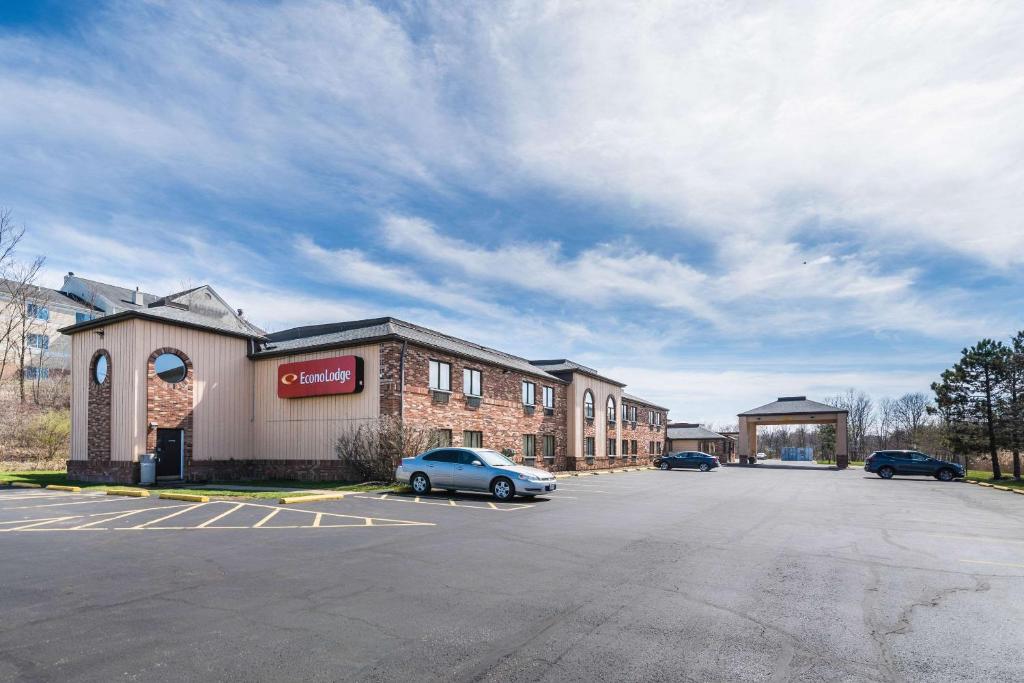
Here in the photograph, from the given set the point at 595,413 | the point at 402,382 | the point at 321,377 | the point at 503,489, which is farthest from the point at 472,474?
the point at 595,413

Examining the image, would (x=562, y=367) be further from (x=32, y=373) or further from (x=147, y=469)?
(x=32, y=373)

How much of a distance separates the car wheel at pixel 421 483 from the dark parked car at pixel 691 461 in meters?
31.5

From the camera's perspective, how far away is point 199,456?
77.9 feet

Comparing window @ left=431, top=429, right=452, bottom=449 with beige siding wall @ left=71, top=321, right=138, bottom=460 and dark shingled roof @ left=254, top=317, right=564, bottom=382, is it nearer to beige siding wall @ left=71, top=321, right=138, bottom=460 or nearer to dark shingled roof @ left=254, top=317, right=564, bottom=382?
dark shingled roof @ left=254, top=317, right=564, bottom=382

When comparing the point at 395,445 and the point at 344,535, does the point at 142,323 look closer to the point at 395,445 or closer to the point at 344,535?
the point at 395,445

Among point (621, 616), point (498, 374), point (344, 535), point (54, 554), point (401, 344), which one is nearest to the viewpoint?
point (621, 616)

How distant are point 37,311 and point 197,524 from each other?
148ft

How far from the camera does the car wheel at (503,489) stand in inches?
676

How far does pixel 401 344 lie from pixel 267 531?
41.1 ft

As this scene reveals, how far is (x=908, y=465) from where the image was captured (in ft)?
111

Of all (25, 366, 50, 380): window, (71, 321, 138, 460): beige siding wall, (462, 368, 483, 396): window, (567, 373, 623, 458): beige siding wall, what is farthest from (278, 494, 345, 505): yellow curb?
(25, 366, 50, 380): window

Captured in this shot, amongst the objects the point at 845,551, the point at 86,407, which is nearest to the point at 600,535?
the point at 845,551

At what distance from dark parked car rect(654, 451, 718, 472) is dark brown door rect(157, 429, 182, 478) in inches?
1329

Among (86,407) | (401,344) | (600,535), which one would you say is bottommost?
(600,535)
